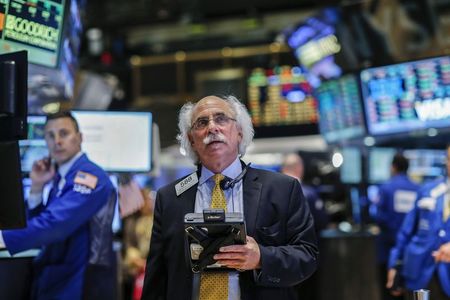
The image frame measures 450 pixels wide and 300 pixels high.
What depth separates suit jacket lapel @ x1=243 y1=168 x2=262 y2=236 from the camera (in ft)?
9.86

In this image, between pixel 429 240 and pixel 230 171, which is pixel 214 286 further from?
pixel 429 240

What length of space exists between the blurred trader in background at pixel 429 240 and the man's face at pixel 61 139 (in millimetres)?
2488

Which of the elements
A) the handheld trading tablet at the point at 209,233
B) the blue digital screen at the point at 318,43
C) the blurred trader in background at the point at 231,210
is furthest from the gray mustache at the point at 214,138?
Answer: the blue digital screen at the point at 318,43

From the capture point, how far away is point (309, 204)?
731 centimetres

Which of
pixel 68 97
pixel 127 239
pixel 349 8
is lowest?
pixel 127 239

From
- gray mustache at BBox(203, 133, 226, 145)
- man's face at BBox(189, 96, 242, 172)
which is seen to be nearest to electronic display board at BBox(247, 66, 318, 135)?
man's face at BBox(189, 96, 242, 172)

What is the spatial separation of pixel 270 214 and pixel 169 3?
6.77 meters

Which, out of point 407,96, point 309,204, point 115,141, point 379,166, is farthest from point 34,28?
point 379,166

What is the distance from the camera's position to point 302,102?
11.4m

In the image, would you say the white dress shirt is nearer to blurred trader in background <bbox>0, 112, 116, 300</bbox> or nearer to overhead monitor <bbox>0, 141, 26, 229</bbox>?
overhead monitor <bbox>0, 141, 26, 229</bbox>

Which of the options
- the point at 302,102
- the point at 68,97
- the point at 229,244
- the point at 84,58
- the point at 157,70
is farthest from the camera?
the point at 84,58

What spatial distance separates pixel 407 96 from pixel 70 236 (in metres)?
4.00

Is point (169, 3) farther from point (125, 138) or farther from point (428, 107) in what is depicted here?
point (125, 138)

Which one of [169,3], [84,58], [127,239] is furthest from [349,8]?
[84,58]
